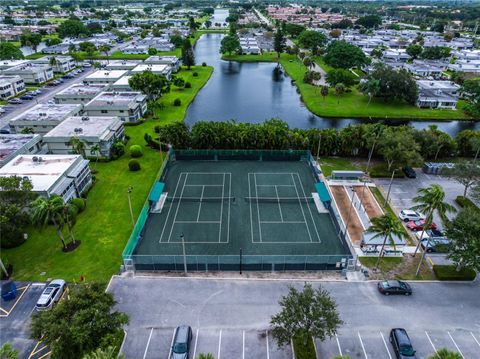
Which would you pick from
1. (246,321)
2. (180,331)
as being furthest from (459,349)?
(180,331)

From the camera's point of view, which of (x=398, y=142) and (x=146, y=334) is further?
(x=398, y=142)

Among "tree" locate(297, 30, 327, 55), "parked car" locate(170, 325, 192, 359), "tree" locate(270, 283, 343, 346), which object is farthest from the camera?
"tree" locate(297, 30, 327, 55)

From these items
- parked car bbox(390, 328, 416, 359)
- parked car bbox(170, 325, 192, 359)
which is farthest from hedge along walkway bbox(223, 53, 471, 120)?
parked car bbox(170, 325, 192, 359)

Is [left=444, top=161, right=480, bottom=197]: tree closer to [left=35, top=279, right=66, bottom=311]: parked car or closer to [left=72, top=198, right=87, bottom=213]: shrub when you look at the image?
[left=35, top=279, right=66, bottom=311]: parked car

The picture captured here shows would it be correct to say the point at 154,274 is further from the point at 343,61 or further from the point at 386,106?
the point at 343,61

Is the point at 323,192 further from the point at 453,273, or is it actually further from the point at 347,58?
the point at 347,58

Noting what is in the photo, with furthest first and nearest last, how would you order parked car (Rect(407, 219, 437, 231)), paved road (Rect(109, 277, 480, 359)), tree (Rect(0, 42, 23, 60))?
tree (Rect(0, 42, 23, 60)), parked car (Rect(407, 219, 437, 231)), paved road (Rect(109, 277, 480, 359))

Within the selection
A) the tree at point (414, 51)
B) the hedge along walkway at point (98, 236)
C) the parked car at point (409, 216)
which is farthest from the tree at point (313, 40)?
the parked car at point (409, 216)
